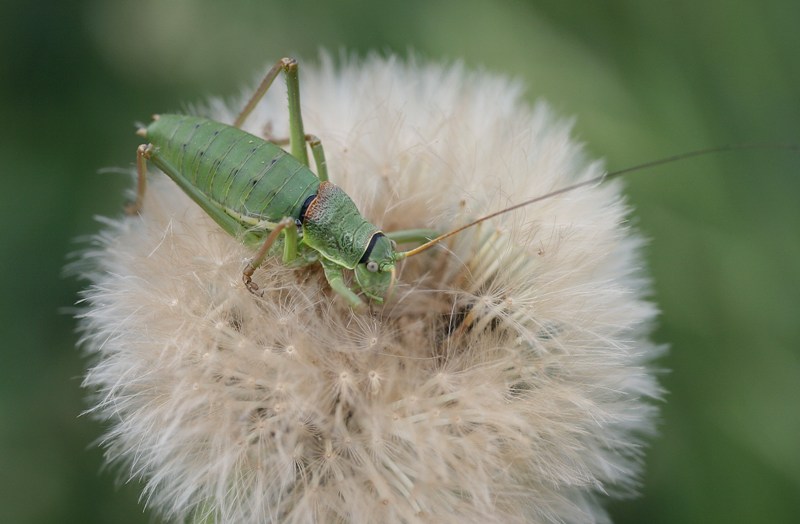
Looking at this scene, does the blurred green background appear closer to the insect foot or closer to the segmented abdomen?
the segmented abdomen

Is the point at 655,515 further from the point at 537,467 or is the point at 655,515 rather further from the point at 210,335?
the point at 210,335

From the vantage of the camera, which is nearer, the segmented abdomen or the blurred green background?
the segmented abdomen

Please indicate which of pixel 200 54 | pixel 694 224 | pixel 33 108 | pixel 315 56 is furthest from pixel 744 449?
pixel 33 108

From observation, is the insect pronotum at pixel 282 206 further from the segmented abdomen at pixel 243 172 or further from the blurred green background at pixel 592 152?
the blurred green background at pixel 592 152

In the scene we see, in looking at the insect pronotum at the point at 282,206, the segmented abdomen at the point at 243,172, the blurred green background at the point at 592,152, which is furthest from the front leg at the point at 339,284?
the blurred green background at the point at 592,152

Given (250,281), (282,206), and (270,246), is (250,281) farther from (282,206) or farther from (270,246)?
(282,206)

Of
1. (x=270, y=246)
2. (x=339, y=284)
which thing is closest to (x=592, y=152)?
(x=339, y=284)

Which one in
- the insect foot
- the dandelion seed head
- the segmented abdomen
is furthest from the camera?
the segmented abdomen

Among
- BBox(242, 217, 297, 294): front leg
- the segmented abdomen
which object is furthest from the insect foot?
the segmented abdomen
